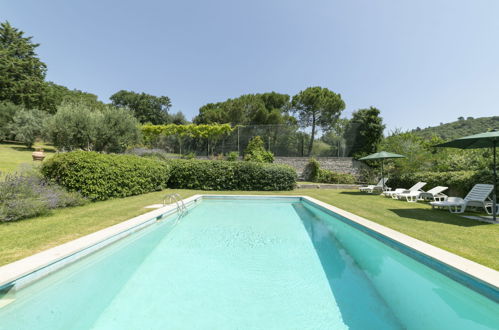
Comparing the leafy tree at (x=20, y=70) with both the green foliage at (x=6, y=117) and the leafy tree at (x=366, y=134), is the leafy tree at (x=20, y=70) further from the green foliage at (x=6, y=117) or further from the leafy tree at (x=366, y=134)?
the leafy tree at (x=366, y=134)

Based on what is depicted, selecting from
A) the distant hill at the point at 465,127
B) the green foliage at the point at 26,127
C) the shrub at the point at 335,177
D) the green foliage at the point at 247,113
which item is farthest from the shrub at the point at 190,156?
the distant hill at the point at 465,127

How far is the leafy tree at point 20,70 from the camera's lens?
90.0 feet

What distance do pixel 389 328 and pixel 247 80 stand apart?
23563 mm

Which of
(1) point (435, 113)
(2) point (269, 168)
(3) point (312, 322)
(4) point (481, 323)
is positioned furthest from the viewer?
(1) point (435, 113)

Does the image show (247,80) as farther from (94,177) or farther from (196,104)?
(94,177)

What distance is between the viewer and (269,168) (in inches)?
492

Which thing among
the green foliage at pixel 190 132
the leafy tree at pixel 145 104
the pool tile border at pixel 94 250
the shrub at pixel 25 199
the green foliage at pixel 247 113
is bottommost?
the pool tile border at pixel 94 250

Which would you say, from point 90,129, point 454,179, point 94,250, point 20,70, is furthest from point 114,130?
point 20,70

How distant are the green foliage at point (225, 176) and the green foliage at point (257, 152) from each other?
5533 millimetres

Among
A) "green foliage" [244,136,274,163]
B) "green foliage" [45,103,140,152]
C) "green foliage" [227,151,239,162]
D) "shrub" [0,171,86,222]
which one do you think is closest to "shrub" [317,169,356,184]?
"green foliage" [244,136,274,163]

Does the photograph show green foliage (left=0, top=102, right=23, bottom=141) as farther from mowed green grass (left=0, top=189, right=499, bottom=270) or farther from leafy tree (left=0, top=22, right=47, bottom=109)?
mowed green grass (left=0, top=189, right=499, bottom=270)

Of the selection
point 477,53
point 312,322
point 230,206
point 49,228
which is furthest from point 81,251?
point 477,53

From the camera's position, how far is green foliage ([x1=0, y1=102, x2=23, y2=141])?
22516 mm

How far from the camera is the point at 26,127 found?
21672 mm
